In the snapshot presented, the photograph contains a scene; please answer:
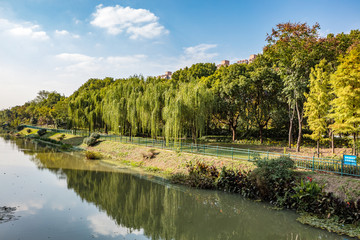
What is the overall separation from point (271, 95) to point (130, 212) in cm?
2794

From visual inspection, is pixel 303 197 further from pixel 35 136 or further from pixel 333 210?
pixel 35 136

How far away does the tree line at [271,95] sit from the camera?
714 inches

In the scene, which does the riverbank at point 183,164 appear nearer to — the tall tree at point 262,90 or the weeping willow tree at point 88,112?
the weeping willow tree at point 88,112

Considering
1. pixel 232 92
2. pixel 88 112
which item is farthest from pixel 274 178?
pixel 88 112

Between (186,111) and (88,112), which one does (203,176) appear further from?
(88,112)

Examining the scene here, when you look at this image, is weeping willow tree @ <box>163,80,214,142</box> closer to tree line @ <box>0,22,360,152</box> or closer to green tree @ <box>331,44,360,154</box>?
tree line @ <box>0,22,360,152</box>

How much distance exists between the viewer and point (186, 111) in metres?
24.9

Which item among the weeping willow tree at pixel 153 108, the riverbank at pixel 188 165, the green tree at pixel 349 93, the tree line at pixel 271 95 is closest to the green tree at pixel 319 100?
the tree line at pixel 271 95

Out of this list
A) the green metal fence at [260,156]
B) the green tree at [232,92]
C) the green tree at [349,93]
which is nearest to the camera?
the green metal fence at [260,156]

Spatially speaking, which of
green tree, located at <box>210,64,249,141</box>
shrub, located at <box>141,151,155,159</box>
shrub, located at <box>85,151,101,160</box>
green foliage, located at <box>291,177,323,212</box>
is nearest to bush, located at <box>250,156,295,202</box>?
green foliage, located at <box>291,177,323,212</box>

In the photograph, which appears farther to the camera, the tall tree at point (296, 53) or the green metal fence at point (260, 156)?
the tall tree at point (296, 53)

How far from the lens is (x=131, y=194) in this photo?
1689 centimetres

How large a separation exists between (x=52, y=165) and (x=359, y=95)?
1158 inches

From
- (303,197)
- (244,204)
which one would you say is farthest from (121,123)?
(303,197)
